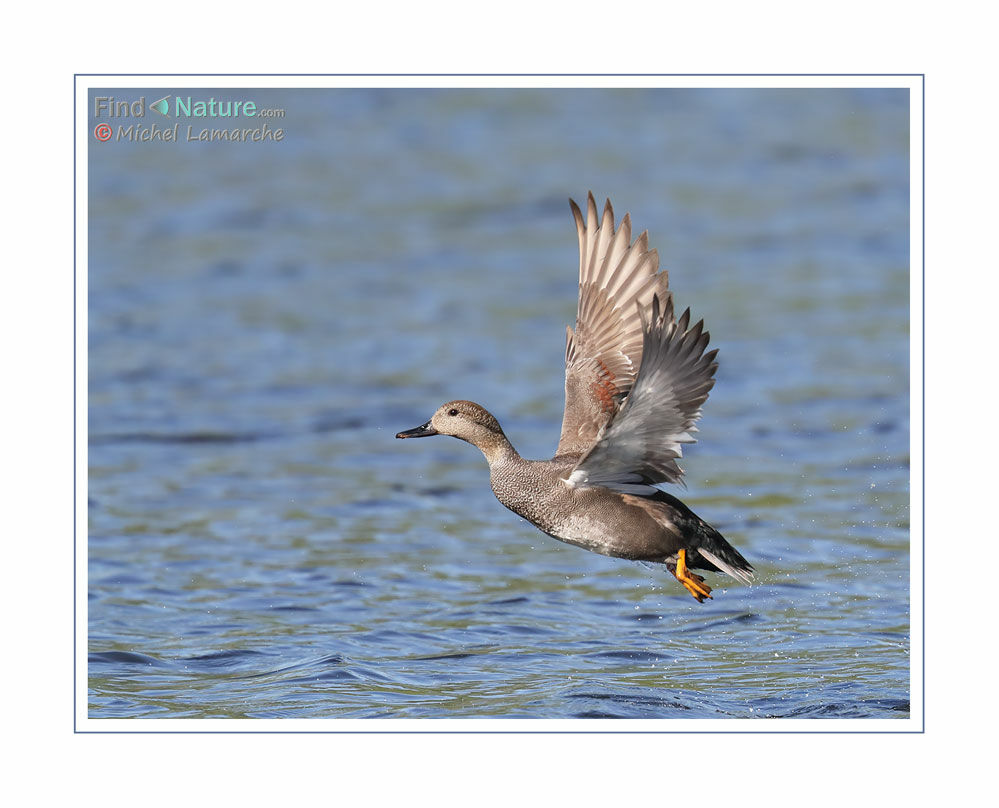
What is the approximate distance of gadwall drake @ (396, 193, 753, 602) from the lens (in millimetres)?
6887

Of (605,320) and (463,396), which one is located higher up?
(605,320)

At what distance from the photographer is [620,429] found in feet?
23.3


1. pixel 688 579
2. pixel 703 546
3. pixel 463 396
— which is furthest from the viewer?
pixel 463 396

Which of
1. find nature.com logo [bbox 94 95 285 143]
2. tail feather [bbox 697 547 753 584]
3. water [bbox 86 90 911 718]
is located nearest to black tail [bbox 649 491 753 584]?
tail feather [bbox 697 547 753 584]

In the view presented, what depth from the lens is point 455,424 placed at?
8.16 m

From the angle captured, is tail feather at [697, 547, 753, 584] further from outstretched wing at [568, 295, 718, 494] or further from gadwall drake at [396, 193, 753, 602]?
outstretched wing at [568, 295, 718, 494]

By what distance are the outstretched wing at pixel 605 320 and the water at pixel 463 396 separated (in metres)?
1.53

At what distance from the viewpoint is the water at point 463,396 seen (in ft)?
27.9

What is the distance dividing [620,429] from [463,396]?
649 centimetres

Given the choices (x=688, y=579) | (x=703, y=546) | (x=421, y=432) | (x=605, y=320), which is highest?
→ (x=605, y=320)

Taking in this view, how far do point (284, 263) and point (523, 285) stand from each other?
3.12 metres

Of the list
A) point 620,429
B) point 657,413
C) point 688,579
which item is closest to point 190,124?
point 688,579

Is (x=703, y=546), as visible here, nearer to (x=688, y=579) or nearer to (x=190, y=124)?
(x=688, y=579)

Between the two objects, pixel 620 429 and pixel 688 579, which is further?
pixel 688 579
